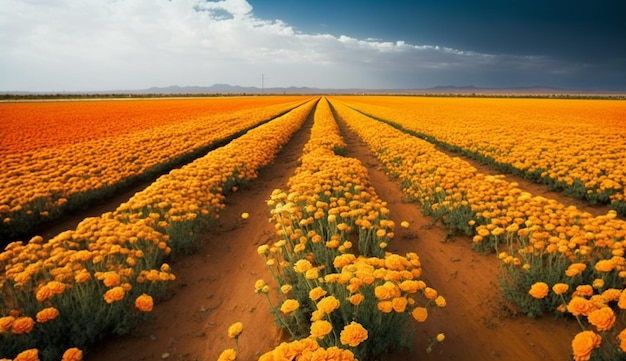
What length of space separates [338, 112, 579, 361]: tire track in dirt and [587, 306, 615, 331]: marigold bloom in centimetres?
143

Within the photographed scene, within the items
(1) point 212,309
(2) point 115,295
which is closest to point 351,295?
(1) point 212,309

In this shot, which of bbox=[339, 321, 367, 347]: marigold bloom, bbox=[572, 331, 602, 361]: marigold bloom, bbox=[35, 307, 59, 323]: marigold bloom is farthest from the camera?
bbox=[35, 307, 59, 323]: marigold bloom

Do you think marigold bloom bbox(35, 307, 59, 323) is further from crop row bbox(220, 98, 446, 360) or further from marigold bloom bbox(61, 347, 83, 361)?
crop row bbox(220, 98, 446, 360)

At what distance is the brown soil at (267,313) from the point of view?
4.15 m

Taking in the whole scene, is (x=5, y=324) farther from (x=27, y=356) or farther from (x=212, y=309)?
(x=212, y=309)

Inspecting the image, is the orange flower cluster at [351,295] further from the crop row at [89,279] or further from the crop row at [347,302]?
the crop row at [89,279]

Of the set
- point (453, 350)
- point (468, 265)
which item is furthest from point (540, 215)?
point (453, 350)

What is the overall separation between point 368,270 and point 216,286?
3.16 m

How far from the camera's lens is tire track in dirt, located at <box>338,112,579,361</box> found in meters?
4.04

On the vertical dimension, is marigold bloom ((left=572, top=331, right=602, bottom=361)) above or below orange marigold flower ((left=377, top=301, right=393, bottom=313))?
above

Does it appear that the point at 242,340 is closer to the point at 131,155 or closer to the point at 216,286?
the point at 216,286

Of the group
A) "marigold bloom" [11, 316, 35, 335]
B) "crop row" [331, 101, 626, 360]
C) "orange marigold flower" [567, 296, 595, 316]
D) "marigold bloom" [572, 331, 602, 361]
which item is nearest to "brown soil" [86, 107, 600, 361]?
"crop row" [331, 101, 626, 360]

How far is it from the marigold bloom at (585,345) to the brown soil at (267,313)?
153cm

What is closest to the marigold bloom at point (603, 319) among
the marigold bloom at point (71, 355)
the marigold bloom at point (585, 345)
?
the marigold bloom at point (585, 345)
